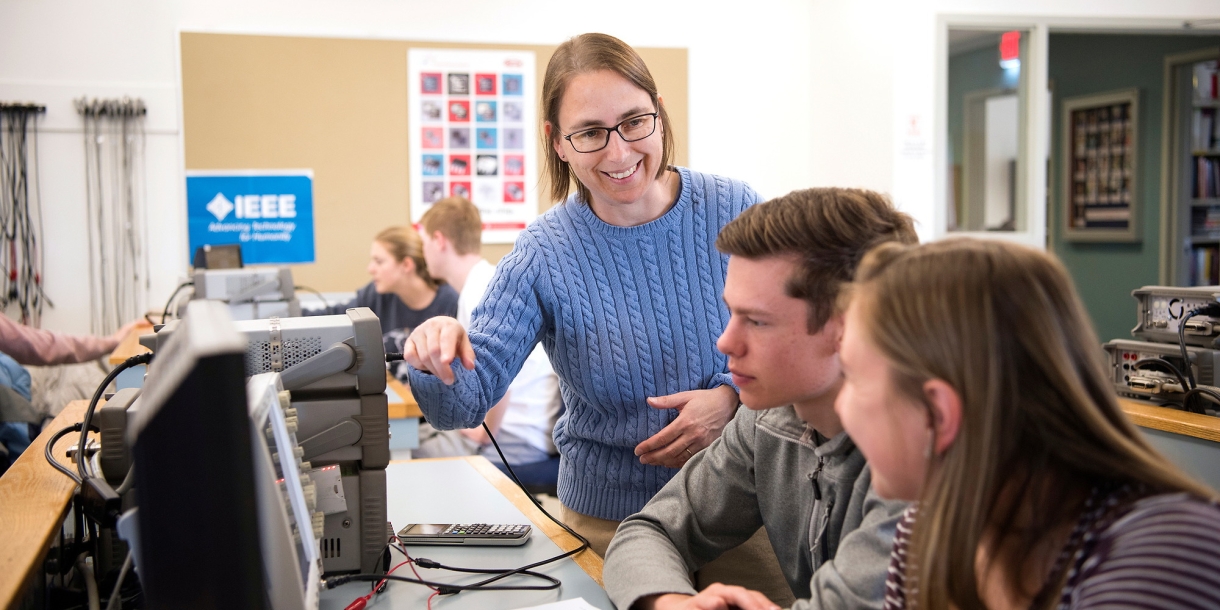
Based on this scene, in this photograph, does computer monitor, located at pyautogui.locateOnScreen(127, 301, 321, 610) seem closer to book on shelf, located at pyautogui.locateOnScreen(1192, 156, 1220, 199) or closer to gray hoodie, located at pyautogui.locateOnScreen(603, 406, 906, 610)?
gray hoodie, located at pyautogui.locateOnScreen(603, 406, 906, 610)

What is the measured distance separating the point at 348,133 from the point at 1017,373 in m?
4.35

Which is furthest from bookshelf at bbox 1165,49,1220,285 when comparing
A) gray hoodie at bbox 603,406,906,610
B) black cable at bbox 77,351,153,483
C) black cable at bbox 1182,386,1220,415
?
black cable at bbox 77,351,153,483

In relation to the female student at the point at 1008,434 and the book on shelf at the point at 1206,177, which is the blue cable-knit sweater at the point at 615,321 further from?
the book on shelf at the point at 1206,177

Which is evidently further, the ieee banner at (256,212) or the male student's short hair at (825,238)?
the ieee banner at (256,212)

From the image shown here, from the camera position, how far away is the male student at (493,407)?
123 inches

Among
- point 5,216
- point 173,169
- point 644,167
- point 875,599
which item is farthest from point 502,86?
point 875,599

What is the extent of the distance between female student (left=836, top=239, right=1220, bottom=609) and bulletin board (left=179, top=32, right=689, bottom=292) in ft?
12.4

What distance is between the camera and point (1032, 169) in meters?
4.65

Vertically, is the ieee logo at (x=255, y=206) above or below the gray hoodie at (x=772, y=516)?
above

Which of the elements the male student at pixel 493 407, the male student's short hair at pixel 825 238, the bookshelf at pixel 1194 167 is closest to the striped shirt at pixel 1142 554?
the male student's short hair at pixel 825 238

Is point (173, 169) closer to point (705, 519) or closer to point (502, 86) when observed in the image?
point (502, 86)

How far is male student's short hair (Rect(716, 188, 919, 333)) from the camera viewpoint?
3.92ft

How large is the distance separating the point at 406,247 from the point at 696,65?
2.04 metres

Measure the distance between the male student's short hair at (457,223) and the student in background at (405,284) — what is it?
322mm
